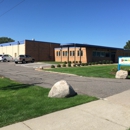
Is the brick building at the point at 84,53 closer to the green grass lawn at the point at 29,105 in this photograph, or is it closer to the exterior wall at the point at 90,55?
the exterior wall at the point at 90,55

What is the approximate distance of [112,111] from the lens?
5309 millimetres

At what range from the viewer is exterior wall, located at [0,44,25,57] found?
4550 centimetres

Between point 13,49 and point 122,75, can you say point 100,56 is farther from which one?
point 122,75

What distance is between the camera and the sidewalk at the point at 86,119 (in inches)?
164

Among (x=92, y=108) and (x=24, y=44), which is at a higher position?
(x=24, y=44)

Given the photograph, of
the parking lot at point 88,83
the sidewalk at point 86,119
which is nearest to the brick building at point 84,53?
the parking lot at point 88,83

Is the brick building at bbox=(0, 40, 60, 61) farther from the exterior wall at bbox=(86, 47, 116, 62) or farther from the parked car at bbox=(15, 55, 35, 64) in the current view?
the exterior wall at bbox=(86, 47, 116, 62)

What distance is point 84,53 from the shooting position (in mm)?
38625

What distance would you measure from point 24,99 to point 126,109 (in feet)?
11.9

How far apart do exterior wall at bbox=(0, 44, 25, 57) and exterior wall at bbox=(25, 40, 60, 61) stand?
1.53 metres

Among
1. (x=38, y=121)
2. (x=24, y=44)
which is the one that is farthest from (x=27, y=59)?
(x=38, y=121)

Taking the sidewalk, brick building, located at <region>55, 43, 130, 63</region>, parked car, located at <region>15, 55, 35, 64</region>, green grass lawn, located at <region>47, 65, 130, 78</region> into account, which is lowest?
the sidewalk

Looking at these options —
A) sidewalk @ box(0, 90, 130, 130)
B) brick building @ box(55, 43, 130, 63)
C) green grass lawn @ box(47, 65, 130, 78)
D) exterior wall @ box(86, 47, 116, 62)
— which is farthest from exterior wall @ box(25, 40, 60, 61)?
sidewalk @ box(0, 90, 130, 130)

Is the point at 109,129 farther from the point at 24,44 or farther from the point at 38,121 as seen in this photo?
the point at 24,44
